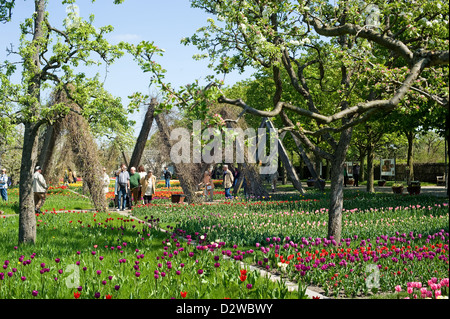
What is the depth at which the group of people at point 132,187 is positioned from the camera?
16.3 meters

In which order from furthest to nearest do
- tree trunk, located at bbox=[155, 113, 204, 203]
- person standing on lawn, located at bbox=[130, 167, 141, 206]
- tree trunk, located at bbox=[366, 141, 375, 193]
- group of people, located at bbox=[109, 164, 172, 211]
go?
tree trunk, located at bbox=[366, 141, 375, 193]
tree trunk, located at bbox=[155, 113, 204, 203]
person standing on lawn, located at bbox=[130, 167, 141, 206]
group of people, located at bbox=[109, 164, 172, 211]

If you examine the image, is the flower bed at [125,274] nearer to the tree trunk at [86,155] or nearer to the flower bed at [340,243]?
the flower bed at [340,243]

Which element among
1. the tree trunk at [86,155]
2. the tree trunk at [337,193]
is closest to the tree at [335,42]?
the tree trunk at [337,193]

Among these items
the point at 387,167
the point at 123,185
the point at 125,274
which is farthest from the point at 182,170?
the point at 387,167

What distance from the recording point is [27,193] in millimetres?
8086

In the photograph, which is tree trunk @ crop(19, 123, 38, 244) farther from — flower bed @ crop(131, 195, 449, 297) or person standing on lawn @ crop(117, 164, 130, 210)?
person standing on lawn @ crop(117, 164, 130, 210)

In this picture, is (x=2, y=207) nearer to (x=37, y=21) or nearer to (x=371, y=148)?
(x=37, y=21)

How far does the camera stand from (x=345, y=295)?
5.30 meters

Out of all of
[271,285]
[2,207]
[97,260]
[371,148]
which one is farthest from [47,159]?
[371,148]

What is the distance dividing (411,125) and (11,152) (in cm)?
3245

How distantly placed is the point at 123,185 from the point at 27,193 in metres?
8.17

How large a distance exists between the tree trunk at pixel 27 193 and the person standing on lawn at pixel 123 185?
772cm

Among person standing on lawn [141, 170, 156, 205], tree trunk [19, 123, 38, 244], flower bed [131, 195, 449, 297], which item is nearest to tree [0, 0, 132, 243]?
tree trunk [19, 123, 38, 244]

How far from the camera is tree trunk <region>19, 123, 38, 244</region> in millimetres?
8000
